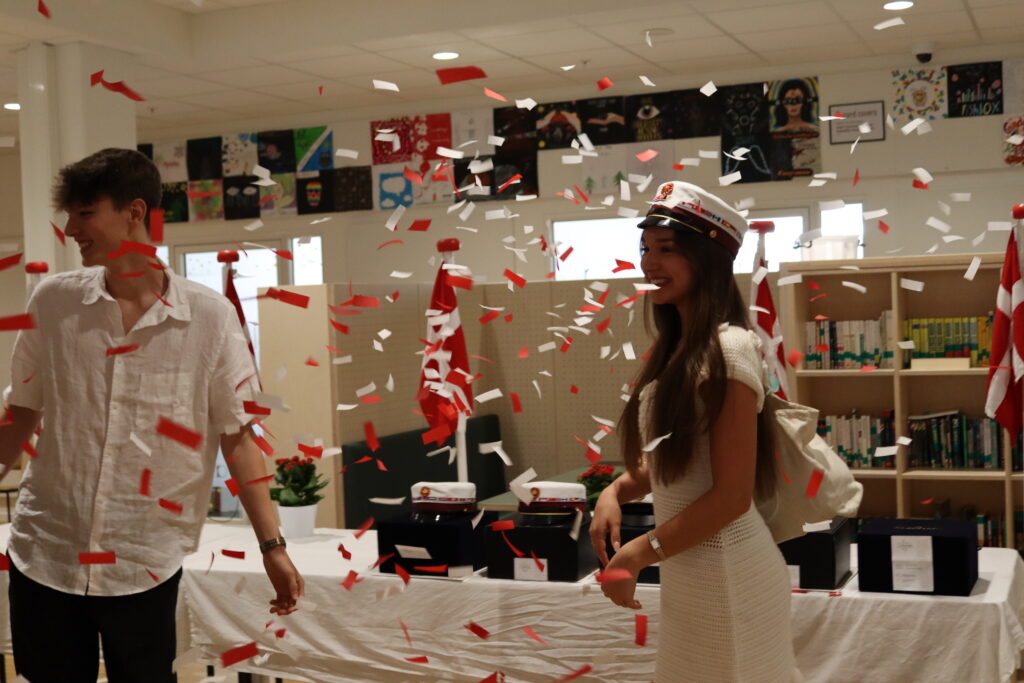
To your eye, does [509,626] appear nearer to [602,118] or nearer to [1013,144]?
[1013,144]

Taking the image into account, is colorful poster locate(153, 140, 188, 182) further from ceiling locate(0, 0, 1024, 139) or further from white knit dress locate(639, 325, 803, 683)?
white knit dress locate(639, 325, 803, 683)

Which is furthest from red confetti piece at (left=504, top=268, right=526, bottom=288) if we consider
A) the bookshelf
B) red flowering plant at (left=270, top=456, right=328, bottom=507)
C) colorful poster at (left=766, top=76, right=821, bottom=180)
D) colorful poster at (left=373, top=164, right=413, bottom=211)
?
colorful poster at (left=373, top=164, right=413, bottom=211)

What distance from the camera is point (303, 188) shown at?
8.68 metres

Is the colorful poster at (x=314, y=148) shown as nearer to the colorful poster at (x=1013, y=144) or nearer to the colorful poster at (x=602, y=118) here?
the colorful poster at (x=602, y=118)

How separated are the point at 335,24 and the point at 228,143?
2.87 m

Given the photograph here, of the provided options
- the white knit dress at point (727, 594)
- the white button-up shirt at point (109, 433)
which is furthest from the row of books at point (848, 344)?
the white button-up shirt at point (109, 433)

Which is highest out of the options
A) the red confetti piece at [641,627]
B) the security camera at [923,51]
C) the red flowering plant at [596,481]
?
the security camera at [923,51]

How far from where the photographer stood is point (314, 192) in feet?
28.4

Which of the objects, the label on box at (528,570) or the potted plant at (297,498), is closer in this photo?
the label on box at (528,570)

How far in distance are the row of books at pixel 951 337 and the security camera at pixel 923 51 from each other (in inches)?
87.2

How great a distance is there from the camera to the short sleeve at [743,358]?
1847mm

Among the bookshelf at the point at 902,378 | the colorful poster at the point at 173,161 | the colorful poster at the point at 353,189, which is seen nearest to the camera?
the bookshelf at the point at 902,378

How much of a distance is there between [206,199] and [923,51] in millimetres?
5442

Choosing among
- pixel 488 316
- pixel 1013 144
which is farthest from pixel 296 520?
pixel 1013 144
